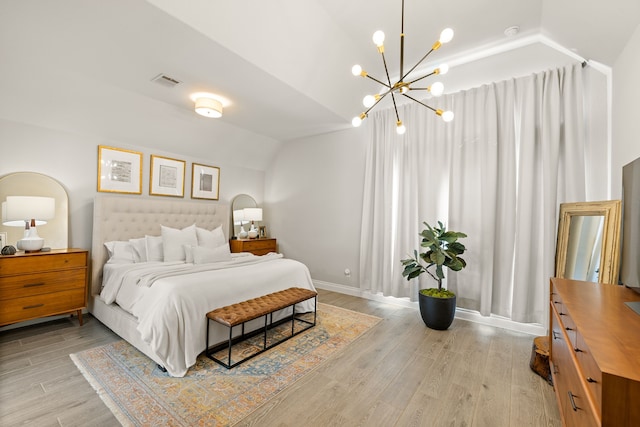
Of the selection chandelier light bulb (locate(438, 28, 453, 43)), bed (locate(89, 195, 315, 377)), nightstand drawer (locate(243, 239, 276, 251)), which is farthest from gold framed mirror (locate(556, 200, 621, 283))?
nightstand drawer (locate(243, 239, 276, 251))

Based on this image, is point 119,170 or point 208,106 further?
point 119,170

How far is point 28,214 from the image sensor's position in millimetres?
2732

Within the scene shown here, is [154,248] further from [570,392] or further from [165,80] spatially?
[570,392]

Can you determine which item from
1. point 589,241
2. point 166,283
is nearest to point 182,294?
point 166,283

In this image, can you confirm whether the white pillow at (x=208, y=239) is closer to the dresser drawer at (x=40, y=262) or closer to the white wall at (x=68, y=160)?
the white wall at (x=68, y=160)

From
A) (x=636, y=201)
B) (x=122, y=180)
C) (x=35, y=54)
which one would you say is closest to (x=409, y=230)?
(x=636, y=201)

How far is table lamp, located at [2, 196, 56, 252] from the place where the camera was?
106 inches

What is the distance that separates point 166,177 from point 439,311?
13.9ft

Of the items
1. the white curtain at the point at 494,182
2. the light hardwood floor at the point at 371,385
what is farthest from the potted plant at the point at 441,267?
the white curtain at the point at 494,182

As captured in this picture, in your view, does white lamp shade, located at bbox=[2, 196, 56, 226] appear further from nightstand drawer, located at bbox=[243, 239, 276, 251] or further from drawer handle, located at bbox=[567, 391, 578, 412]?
drawer handle, located at bbox=[567, 391, 578, 412]

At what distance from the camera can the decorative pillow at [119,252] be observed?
3.36 m

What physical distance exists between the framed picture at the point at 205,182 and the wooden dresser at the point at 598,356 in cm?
468

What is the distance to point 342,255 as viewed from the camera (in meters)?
4.62

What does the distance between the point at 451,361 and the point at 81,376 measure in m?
3.03
